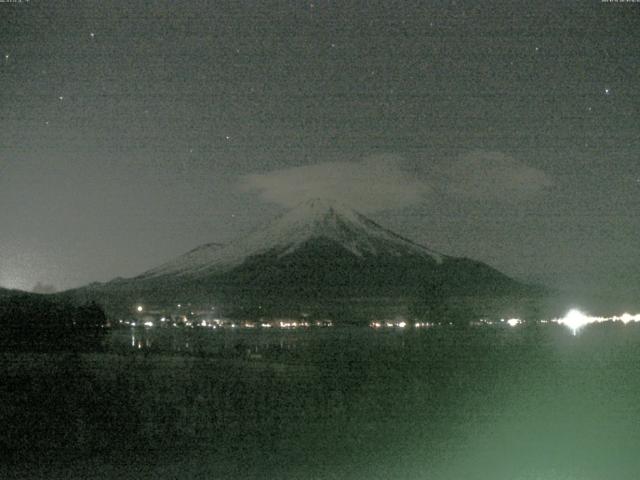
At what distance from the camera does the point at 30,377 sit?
22031 millimetres

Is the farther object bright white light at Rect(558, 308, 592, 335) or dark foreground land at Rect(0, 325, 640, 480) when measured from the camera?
bright white light at Rect(558, 308, 592, 335)

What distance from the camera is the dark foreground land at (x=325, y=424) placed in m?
11.1

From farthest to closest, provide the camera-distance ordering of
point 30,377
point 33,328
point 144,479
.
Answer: point 33,328 → point 30,377 → point 144,479

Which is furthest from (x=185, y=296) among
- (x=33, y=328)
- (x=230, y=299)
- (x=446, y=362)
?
(x=446, y=362)

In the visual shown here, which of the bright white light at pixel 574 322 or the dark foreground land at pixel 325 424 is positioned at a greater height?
the bright white light at pixel 574 322

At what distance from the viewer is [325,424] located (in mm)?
14508

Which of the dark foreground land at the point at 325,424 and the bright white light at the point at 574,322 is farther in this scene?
the bright white light at the point at 574,322

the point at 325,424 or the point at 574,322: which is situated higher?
the point at 574,322

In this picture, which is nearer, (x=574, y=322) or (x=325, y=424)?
(x=325, y=424)

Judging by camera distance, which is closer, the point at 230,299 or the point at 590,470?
the point at 590,470

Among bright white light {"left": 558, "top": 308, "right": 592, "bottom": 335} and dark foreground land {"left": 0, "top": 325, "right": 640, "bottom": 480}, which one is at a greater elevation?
bright white light {"left": 558, "top": 308, "right": 592, "bottom": 335}

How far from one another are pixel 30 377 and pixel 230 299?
502 ft

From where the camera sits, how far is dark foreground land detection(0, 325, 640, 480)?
11102 millimetres

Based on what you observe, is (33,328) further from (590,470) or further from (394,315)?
(394,315)
